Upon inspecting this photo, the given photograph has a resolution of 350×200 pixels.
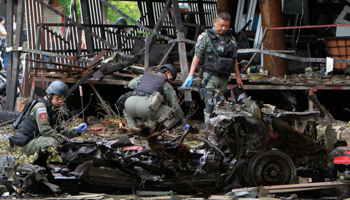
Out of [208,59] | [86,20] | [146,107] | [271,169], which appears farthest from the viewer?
[86,20]

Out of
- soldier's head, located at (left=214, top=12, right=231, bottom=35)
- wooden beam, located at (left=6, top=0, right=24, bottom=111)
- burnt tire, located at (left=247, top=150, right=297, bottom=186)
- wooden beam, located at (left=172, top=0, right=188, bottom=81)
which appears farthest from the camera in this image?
wooden beam, located at (left=6, top=0, right=24, bottom=111)

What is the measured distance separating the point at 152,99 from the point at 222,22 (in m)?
1.77

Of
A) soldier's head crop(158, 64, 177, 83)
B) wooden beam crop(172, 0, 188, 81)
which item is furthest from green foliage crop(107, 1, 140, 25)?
soldier's head crop(158, 64, 177, 83)

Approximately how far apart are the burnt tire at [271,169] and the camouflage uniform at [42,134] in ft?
8.97

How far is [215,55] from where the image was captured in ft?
27.6

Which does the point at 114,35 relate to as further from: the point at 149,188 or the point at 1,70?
the point at 149,188

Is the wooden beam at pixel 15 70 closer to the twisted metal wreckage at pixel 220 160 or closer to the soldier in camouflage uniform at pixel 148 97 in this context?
the soldier in camouflage uniform at pixel 148 97

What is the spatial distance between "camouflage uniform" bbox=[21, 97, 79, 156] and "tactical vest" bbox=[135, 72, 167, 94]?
2328mm

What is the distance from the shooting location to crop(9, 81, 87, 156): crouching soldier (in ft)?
23.0

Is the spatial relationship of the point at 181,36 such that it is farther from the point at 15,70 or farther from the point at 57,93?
the point at 15,70

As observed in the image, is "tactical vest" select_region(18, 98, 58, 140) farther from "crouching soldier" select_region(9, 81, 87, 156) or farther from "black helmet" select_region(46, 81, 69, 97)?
"black helmet" select_region(46, 81, 69, 97)

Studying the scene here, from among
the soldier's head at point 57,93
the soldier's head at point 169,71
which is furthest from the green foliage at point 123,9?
the soldier's head at point 57,93

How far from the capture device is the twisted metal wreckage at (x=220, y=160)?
564 centimetres

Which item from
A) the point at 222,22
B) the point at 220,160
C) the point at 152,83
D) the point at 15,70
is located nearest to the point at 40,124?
the point at 220,160
